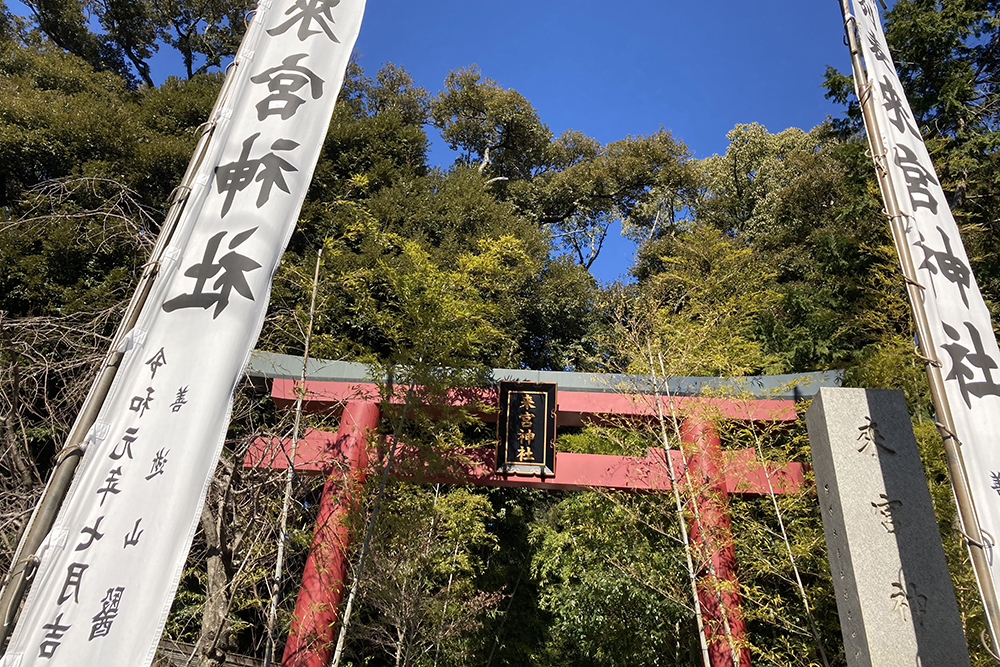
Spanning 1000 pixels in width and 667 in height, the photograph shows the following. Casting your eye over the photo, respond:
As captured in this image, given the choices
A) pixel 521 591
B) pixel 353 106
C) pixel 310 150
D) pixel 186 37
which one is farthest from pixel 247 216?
pixel 186 37

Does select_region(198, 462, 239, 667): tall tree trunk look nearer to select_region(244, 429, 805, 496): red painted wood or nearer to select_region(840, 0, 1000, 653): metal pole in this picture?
select_region(244, 429, 805, 496): red painted wood

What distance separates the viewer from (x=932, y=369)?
2164 millimetres

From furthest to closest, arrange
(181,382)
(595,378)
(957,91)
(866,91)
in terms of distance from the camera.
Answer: (957,91)
(595,378)
(866,91)
(181,382)

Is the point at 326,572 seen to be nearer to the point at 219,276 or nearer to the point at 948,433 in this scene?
the point at 219,276

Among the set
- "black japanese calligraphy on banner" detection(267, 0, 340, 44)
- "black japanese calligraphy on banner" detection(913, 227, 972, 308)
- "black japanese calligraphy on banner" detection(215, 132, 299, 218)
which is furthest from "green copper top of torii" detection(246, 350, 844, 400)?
"black japanese calligraphy on banner" detection(215, 132, 299, 218)

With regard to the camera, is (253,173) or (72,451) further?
(253,173)

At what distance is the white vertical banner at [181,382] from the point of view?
127cm

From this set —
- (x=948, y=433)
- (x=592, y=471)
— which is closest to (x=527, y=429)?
(x=592, y=471)

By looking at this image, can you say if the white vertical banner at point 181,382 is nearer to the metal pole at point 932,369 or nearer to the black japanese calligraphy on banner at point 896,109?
the metal pole at point 932,369

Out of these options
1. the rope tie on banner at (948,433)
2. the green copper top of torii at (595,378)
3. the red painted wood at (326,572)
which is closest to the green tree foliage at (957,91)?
the green copper top of torii at (595,378)

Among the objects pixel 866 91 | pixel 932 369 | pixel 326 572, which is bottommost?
pixel 326 572

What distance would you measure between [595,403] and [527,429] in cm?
87

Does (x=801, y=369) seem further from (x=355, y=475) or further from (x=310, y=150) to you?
(x=310, y=150)

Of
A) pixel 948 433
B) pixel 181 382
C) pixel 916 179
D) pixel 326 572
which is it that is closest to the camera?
pixel 181 382
